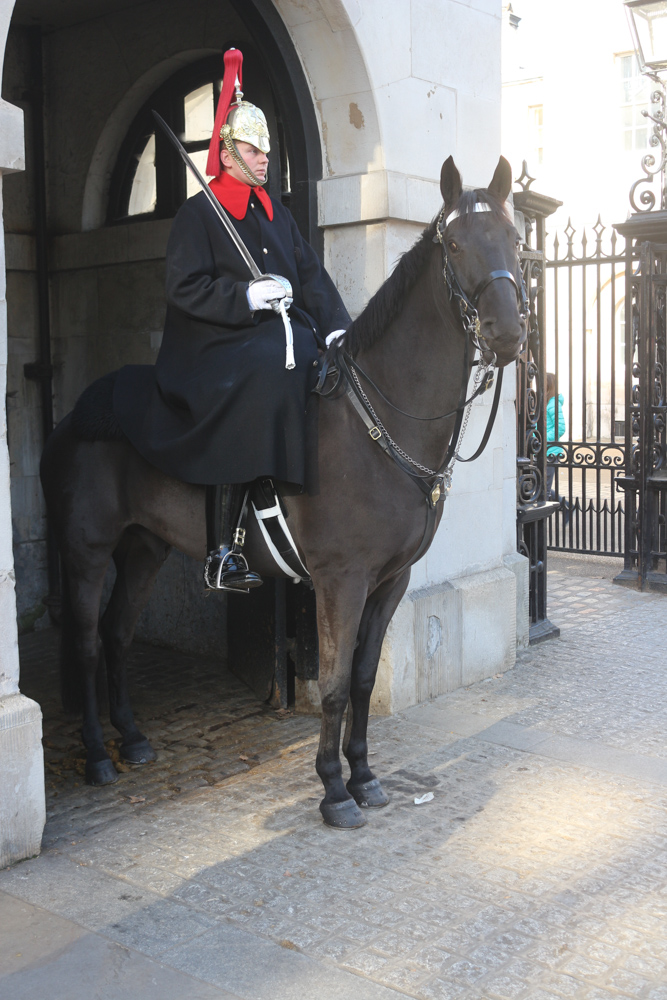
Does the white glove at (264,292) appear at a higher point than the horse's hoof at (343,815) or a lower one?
higher

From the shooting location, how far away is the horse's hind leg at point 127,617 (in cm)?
484

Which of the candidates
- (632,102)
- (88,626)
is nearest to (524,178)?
(88,626)

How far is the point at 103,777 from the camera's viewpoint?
4.51 meters

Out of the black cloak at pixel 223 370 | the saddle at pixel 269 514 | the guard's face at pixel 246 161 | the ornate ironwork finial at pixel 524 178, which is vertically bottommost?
the saddle at pixel 269 514

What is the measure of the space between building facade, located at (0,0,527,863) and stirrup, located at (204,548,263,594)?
0.80 meters

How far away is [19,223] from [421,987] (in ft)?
19.4

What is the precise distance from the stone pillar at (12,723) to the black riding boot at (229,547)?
Answer: 81 centimetres

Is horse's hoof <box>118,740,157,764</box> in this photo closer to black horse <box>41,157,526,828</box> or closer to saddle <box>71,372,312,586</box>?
black horse <box>41,157,526,828</box>

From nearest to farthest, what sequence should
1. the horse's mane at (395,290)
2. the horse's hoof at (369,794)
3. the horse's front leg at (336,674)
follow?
1. the horse's mane at (395,290)
2. the horse's front leg at (336,674)
3. the horse's hoof at (369,794)

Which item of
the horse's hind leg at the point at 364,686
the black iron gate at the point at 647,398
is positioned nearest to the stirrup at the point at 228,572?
the horse's hind leg at the point at 364,686

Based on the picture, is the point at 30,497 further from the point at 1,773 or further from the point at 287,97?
the point at 1,773

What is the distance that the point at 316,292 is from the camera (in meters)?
4.47

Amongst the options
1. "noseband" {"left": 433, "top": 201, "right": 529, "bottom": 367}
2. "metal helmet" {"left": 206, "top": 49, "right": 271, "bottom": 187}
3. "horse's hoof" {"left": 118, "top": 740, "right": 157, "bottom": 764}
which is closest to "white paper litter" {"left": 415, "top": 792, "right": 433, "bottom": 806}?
"horse's hoof" {"left": 118, "top": 740, "right": 157, "bottom": 764}

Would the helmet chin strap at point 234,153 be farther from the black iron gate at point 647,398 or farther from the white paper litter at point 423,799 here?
the black iron gate at point 647,398
